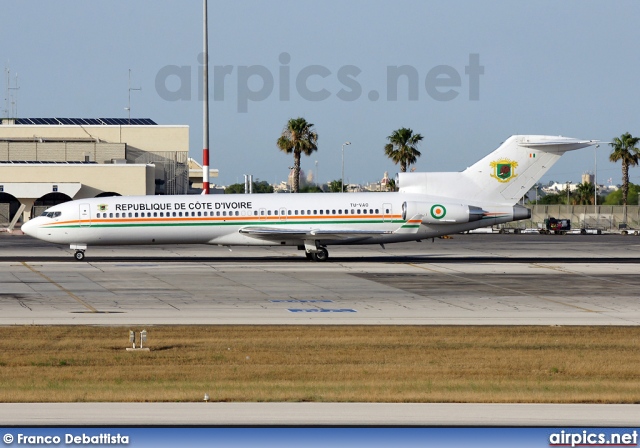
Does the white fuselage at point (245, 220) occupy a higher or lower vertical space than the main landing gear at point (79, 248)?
higher

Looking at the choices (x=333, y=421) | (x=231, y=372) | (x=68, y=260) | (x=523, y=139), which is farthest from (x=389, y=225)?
(x=333, y=421)

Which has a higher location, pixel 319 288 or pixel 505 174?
pixel 505 174

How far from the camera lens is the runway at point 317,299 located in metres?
13.2

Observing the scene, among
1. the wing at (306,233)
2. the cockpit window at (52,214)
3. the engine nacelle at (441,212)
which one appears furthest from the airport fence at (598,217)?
the cockpit window at (52,214)

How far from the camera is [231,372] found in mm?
17125

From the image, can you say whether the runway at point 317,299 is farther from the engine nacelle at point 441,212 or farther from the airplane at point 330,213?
the engine nacelle at point 441,212

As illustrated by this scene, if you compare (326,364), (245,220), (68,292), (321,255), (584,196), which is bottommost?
(326,364)

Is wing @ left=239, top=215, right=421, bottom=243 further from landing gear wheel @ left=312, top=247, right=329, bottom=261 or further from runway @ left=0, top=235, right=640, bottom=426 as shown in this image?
runway @ left=0, top=235, right=640, bottom=426

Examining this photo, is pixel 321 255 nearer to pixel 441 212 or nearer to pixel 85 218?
pixel 441 212

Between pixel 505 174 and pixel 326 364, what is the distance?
29.9 meters

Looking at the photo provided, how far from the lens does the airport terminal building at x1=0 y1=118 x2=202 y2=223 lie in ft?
280

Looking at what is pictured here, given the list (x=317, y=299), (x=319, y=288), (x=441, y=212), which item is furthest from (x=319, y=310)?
(x=441, y=212)

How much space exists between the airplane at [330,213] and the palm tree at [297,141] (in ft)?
156

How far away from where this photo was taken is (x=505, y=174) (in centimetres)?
4600
